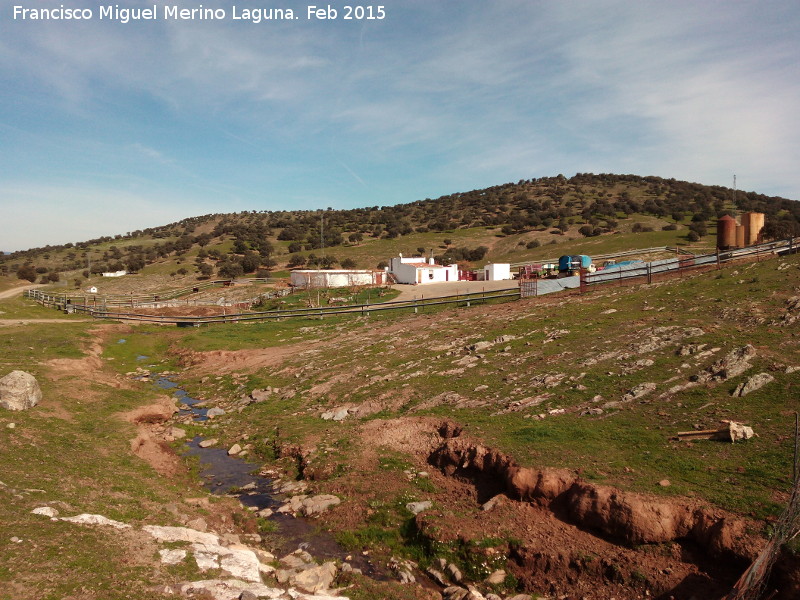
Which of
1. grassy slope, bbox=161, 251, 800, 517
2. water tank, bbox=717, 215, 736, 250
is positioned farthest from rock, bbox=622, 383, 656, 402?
water tank, bbox=717, 215, 736, 250

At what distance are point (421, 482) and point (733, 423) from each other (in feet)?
28.2

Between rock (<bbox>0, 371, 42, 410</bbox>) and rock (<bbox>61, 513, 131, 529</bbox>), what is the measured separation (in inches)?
381

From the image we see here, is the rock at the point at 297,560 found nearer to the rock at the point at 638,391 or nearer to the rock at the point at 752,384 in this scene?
the rock at the point at 638,391

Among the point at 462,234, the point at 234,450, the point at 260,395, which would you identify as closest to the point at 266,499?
the point at 234,450

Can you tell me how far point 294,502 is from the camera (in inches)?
550

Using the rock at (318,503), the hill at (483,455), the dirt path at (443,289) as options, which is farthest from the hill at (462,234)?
the rock at (318,503)

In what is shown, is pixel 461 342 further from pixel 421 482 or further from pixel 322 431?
pixel 421 482

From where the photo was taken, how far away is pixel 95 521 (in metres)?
10.0

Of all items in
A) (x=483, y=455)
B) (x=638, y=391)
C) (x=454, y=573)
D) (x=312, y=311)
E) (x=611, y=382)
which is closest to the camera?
(x=454, y=573)

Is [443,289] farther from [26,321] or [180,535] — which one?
[180,535]

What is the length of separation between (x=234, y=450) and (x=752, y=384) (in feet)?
58.9

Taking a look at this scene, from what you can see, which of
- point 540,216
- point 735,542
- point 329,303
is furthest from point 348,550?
point 540,216

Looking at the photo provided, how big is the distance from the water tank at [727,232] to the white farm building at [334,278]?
151 ft

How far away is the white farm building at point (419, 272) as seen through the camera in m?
71.2
